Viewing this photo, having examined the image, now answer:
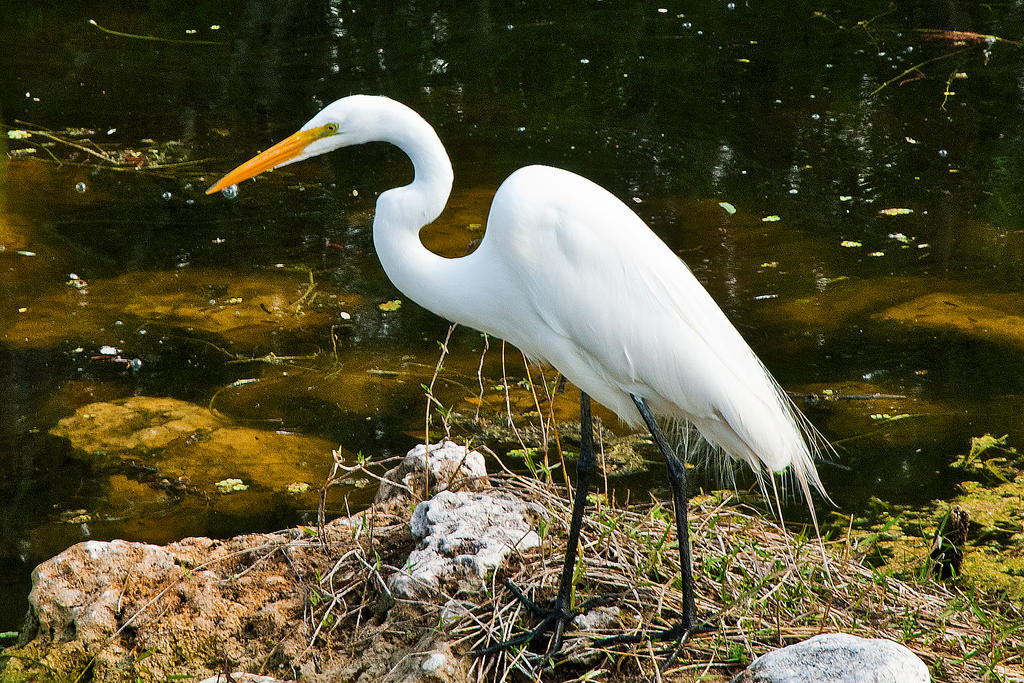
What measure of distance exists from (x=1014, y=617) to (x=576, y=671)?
1.30 metres

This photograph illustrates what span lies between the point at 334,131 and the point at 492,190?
3464 millimetres

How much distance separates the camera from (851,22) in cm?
835

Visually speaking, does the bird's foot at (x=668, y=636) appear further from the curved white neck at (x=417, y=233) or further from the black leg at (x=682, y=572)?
the curved white neck at (x=417, y=233)

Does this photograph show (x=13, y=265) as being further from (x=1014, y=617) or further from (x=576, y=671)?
(x=1014, y=617)

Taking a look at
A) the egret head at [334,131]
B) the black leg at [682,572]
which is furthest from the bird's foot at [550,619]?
the egret head at [334,131]

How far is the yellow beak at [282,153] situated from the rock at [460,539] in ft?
3.34

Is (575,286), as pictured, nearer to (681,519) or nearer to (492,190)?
(681,519)

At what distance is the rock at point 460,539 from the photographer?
9.01 ft

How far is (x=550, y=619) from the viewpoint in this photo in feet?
8.91

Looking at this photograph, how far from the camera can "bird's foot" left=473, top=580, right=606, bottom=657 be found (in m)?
2.64

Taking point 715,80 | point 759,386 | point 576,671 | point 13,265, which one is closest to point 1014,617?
point 759,386

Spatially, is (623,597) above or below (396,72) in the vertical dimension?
below

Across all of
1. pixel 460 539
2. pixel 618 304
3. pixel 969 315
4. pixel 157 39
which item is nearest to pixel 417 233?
pixel 618 304

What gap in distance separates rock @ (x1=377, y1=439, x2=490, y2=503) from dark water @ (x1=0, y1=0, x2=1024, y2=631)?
0.71 metres
